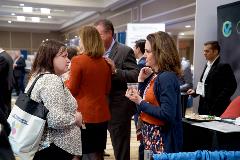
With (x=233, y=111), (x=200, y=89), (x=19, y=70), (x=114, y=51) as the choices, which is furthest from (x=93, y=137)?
(x=19, y=70)

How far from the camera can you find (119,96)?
2775 millimetres

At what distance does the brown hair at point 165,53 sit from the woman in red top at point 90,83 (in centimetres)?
59

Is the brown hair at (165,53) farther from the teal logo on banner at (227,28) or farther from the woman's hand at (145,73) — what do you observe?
the teal logo on banner at (227,28)

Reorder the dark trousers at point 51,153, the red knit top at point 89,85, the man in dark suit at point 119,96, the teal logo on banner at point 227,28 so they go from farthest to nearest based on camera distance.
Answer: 1. the teal logo on banner at point 227,28
2. the man in dark suit at point 119,96
3. the red knit top at point 89,85
4. the dark trousers at point 51,153

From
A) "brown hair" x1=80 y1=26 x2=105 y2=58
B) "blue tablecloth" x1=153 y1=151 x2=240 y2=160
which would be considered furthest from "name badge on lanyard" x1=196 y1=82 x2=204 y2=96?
"blue tablecloth" x1=153 y1=151 x2=240 y2=160

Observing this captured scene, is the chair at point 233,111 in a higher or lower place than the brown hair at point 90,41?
lower

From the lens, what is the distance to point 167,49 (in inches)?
71.7

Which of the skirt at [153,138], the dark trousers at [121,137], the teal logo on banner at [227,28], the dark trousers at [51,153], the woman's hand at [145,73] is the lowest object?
the dark trousers at [121,137]

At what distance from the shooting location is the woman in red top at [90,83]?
2277 mm

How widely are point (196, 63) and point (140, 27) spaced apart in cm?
256

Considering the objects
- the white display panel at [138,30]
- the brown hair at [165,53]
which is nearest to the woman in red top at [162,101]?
the brown hair at [165,53]

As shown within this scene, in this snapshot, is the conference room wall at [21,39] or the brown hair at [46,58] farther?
the conference room wall at [21,39]

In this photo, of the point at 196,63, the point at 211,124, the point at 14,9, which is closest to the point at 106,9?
the point at 14,9

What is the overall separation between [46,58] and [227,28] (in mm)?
2330
